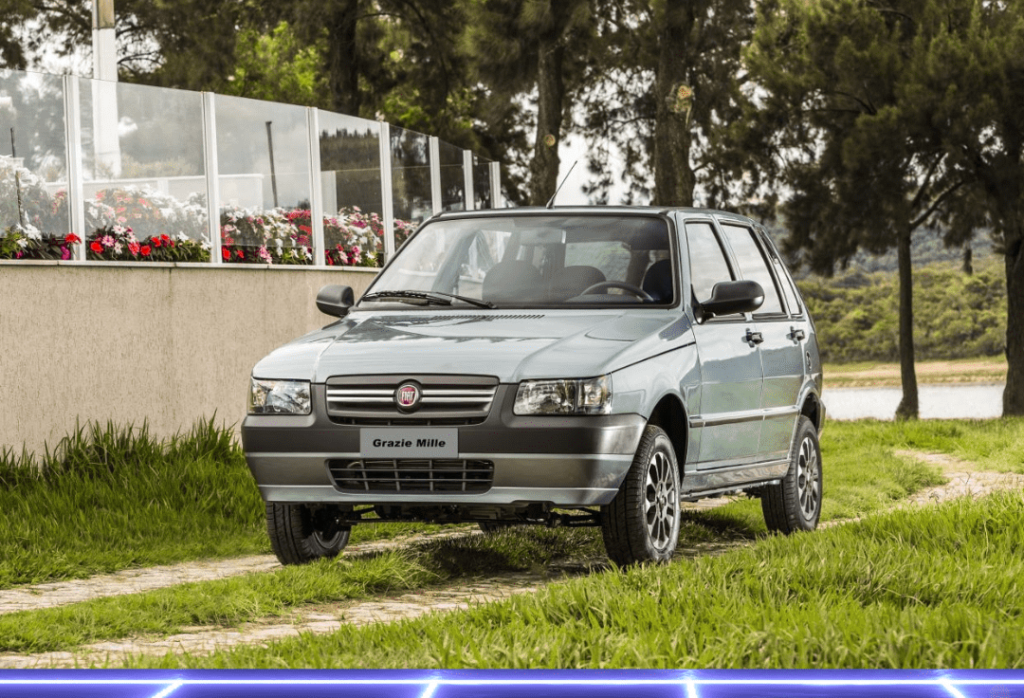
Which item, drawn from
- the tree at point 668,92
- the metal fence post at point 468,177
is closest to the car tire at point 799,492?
the metal fence post at point 468,177

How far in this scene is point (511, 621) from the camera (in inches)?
221

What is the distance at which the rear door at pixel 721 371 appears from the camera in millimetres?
8547

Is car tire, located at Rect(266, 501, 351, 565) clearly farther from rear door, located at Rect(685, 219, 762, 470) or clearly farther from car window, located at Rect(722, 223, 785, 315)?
car window, located at Rect(722, 223, 785, 315)

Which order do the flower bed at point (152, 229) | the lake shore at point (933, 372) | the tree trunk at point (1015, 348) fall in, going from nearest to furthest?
the flower bed at point (152, 229), the tree trunk at point (1015, 348), the lake shore at point (933, 372)

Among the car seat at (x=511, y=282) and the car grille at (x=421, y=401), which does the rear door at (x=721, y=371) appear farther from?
the car grille at (x=421, y=401)

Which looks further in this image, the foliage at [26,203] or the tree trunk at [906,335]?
the tree trunk at [906,335]

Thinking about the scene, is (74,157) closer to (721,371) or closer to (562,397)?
(721,371)

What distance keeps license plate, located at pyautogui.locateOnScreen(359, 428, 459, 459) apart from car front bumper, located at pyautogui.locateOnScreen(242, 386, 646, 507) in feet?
0.14

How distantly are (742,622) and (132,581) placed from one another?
4.28 meters

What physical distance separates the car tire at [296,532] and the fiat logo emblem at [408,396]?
103cm

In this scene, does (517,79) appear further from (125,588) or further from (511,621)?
(511,621)

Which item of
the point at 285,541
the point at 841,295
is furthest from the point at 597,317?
the point at 841,295

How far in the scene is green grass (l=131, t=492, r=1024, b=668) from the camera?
487cm

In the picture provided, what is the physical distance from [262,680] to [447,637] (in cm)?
79
